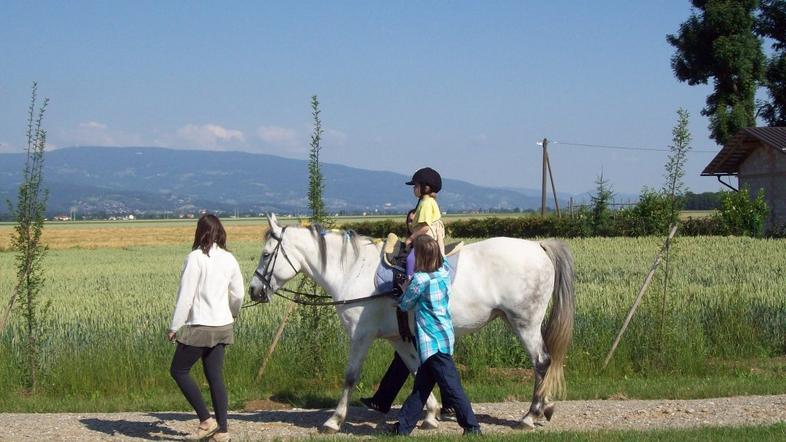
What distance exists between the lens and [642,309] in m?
13.8

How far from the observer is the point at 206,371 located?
8375mm

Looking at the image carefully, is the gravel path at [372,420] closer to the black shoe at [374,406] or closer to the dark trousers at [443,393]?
the black shoe at [374,406]

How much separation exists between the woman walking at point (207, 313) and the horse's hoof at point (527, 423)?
2.75 m

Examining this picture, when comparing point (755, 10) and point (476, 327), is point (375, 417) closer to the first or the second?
point (476, 327)

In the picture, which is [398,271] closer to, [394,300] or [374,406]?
[394,300]

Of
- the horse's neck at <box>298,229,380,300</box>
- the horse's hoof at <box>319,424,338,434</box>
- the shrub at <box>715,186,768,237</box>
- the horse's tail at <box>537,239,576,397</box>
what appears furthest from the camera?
the shrub at <box>715,186,768,237</box>

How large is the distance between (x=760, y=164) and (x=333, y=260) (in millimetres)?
36473

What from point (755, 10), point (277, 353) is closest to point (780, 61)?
point (755, 10)

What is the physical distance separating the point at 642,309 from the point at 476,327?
17.2 feet

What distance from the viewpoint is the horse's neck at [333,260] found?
9.37 metres

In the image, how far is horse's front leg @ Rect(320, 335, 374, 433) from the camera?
8922 millimetres

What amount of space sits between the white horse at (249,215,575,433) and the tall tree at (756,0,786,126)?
158 ft

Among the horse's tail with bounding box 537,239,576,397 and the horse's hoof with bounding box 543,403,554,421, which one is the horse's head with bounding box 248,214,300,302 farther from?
the horse's hoof with bounding box 543,403,554,421

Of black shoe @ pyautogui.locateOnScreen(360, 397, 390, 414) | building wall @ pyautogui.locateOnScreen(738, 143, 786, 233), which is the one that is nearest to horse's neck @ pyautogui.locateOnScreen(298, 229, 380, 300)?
black shoe @ pyautogui.locateOnScreen(360, 397, 390, 414)
